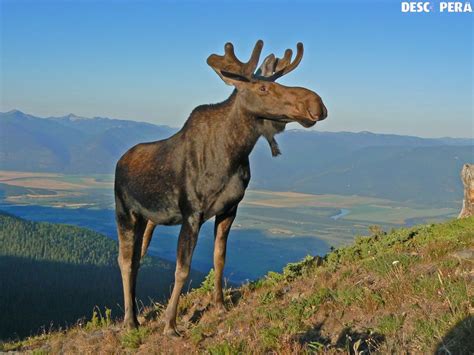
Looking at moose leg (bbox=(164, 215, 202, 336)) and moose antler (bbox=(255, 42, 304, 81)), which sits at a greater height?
moose antler (bbox=(255, 42, 304, 81))

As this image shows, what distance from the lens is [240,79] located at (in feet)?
26.4

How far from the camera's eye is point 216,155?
8398 millimetres

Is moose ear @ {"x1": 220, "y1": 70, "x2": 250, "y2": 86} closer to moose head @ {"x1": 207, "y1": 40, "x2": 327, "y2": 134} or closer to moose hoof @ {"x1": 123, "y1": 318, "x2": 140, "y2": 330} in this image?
moose head @ {"x1": 207, "y1": 40, "x2": 327, "y2": 134}

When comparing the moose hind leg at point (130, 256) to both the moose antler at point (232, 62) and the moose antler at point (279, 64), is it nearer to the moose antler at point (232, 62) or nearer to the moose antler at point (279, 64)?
the moose antler at point (232, 62)

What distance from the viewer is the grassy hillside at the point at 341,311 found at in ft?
20.4

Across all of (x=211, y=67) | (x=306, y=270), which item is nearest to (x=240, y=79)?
(x=211, y=67)

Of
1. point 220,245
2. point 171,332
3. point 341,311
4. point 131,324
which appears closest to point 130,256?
point 131,324

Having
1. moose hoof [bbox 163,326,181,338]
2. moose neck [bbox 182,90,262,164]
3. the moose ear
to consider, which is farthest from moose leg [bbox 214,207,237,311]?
the moose ear

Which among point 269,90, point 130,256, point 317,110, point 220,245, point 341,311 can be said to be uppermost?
point 269,90

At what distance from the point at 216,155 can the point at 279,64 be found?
1805mm

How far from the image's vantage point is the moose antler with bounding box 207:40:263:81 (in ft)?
27.1

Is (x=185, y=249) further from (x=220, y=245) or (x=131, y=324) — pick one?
(x=131, y=324)

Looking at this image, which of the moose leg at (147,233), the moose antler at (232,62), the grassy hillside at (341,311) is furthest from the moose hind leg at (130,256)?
the moose antler at (232,62)

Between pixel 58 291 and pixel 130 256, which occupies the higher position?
pixel 130 256
